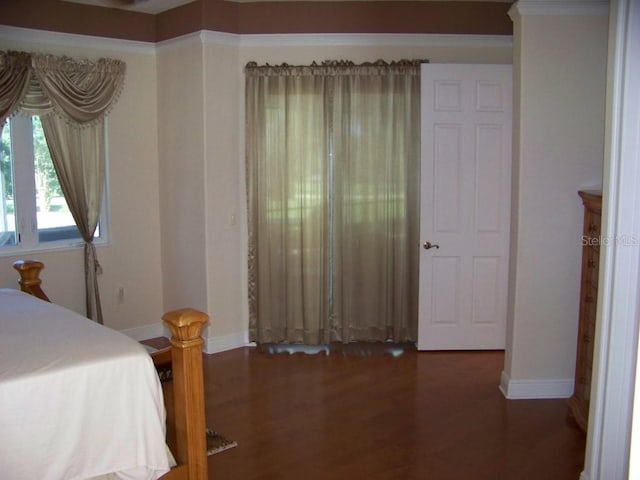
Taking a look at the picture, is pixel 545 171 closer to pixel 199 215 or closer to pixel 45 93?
pixel 199 215

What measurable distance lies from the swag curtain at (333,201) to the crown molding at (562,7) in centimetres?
122

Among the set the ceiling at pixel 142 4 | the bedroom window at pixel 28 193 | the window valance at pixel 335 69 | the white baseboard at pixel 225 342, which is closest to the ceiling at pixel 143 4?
the ceiling at pixel 142 4

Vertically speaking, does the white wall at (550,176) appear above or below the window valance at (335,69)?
below

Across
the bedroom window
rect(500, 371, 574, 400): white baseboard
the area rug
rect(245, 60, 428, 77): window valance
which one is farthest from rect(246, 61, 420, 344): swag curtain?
the area rug

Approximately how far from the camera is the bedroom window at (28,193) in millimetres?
4664

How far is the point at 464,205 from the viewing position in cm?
490

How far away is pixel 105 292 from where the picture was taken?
5180 millimetres

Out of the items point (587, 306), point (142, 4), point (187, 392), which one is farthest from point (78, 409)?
point (142, 4)

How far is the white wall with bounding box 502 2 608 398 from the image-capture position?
3.83 m

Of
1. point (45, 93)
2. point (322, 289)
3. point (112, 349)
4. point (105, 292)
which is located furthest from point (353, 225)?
point (112, 349)

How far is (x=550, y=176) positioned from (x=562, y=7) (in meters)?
0.98

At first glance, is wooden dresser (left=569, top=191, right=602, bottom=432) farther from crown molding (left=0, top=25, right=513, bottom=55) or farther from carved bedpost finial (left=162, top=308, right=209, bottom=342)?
carved bedpost finial (left=162, top=308, right=209, bottom=342)

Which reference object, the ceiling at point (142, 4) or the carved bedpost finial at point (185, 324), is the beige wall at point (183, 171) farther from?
the carved bedpost finial at point (185, 324)

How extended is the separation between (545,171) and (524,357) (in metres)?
1.17
